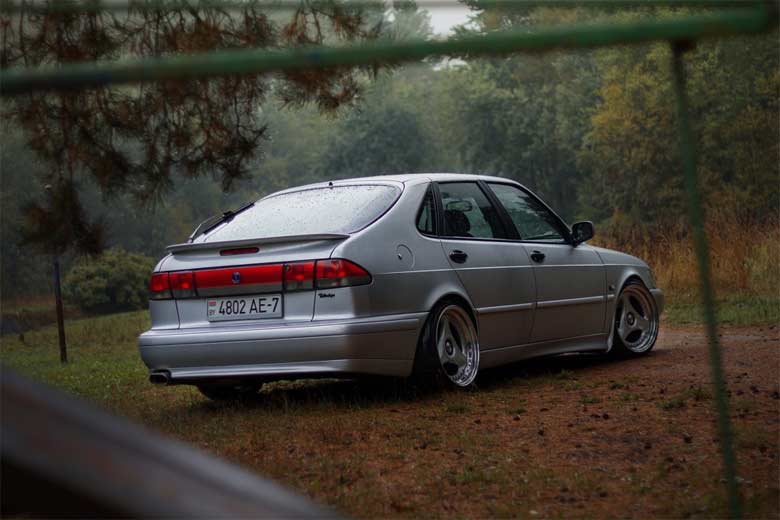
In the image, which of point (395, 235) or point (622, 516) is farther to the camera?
point (395, 235)

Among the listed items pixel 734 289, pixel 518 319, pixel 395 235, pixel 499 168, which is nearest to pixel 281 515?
pixel 395 235

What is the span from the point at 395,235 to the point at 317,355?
99 centimetres

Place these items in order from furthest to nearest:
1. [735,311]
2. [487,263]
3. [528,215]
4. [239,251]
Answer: [735,311] < [528,215] < [487,263] < [239,251]

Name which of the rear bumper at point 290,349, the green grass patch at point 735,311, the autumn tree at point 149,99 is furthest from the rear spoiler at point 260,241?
the green grass patch at point 735,311

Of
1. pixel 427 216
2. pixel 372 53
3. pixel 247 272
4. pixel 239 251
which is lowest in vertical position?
pixel 247 272

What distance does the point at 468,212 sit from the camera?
818 centimetres

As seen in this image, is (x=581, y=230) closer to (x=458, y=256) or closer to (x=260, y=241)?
(x=458, y=256)

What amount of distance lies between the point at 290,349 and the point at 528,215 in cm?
276

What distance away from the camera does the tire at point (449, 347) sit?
7273mm

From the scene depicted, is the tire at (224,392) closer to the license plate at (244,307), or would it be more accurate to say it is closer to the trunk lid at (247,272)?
the trunk lid at (247,272)

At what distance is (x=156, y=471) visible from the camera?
1.13 meters

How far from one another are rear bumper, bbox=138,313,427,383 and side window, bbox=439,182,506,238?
37.7 inches

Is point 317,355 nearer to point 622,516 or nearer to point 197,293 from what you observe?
point 197,293

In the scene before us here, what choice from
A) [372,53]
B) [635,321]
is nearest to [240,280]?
[635,321]
